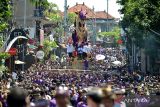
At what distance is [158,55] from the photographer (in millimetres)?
53531

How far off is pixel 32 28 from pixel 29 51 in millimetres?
10105

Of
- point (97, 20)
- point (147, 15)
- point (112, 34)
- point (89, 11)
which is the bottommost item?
point (112, 34)

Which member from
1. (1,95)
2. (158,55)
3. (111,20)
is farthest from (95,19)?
(1,95)

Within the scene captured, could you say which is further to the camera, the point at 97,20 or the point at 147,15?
the point at 97,20

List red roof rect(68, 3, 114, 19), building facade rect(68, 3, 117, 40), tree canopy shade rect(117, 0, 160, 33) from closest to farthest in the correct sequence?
1. tree canopy shade rect(117, 0, 160, 33)
2. red roof rect(68, 3, 114, 19)
3. building facade rect(68, 3, 117, 40)

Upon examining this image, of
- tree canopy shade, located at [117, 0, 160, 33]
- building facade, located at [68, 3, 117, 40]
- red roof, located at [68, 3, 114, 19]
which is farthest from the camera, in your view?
building facade, located at [68, 3, 117, 40]

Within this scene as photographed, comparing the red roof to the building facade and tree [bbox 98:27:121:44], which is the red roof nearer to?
the building facade

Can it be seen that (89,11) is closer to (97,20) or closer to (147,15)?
(97,20)

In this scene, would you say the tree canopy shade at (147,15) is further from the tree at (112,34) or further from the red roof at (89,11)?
the tree at (112,34)

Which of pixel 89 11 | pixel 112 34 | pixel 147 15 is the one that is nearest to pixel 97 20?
pixel 89 11

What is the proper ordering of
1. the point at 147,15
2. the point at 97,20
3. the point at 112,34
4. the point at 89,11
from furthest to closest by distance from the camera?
1. the point at 97,20
2. the point at 89,11
3. the point at 112,34
4. the point at 147,15

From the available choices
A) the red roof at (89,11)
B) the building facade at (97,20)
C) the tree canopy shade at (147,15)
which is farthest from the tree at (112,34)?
the tree canopy shade at (147,15)

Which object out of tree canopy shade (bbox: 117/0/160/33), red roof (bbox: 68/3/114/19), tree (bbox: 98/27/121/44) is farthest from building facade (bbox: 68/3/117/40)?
tree canopy shade (bbox: 117/0/160/33)

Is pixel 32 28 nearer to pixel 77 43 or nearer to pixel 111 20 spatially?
pixel 77 43
